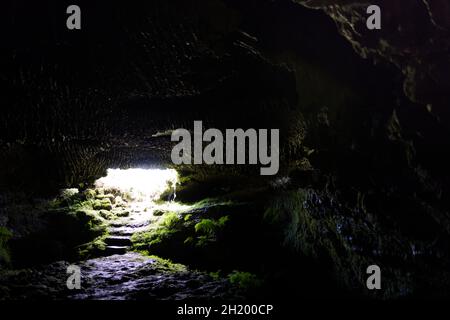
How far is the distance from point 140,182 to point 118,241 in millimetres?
2640

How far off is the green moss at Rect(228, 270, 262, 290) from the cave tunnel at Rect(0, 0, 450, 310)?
0.04 metres

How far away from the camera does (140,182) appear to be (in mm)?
11359

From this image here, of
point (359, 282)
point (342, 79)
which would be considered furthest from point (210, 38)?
point (359, 282)

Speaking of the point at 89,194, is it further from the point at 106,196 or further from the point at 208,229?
the point at 208,229

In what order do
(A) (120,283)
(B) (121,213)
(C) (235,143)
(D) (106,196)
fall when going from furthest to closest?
(D) (106,196), (B) (121,213), (C) (235,143), (A) (120,283)

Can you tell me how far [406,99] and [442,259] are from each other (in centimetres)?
226

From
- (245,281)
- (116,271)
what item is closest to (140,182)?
(116,271)

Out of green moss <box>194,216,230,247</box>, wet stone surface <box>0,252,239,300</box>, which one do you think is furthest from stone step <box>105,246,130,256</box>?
green moss <box>194,216,230,247</box>

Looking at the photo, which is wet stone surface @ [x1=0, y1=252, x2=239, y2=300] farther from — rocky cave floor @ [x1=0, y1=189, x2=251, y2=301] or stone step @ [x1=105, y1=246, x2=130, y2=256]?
stone step @ [x1=105, y1=246, x2=130, y2=256]

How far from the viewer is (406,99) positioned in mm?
3881

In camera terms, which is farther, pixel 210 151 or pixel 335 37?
pixel 210 151

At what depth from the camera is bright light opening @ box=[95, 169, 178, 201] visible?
10.6 m

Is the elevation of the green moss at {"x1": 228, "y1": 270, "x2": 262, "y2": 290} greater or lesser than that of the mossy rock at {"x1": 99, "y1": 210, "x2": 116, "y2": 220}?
lesser
